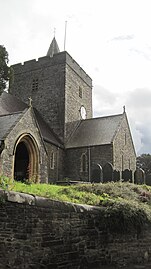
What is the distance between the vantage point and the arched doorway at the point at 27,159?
19.6 m

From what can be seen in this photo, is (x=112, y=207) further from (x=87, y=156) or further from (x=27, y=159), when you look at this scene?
(x=87, y=156)

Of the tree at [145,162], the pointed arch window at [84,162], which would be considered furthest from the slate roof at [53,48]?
the tree at [145,162]

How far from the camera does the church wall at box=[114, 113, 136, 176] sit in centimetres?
2774

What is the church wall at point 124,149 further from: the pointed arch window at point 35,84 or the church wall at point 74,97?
the pointed arch window at point 35,84

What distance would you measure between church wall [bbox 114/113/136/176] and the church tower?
486cm

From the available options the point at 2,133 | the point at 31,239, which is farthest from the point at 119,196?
the point at 2,133

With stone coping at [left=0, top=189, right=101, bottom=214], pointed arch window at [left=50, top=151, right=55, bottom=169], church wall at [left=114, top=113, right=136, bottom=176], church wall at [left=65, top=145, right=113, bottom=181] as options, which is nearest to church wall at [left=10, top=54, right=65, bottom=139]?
church wall at [left=65, top=145, right=113, bottom=181]

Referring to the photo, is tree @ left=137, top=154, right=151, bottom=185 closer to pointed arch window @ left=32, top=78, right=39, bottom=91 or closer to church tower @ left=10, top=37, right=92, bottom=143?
church tower @ left=10, top=37, right=92, bottom=143

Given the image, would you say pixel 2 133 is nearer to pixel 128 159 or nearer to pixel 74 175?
pixel 74 175

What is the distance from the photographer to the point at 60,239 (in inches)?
337

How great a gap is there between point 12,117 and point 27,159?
10.4ft

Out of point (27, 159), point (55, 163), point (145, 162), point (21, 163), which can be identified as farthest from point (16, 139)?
point (145, 162)

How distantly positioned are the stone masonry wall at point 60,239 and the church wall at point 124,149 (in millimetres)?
16677

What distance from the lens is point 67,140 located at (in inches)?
1174
